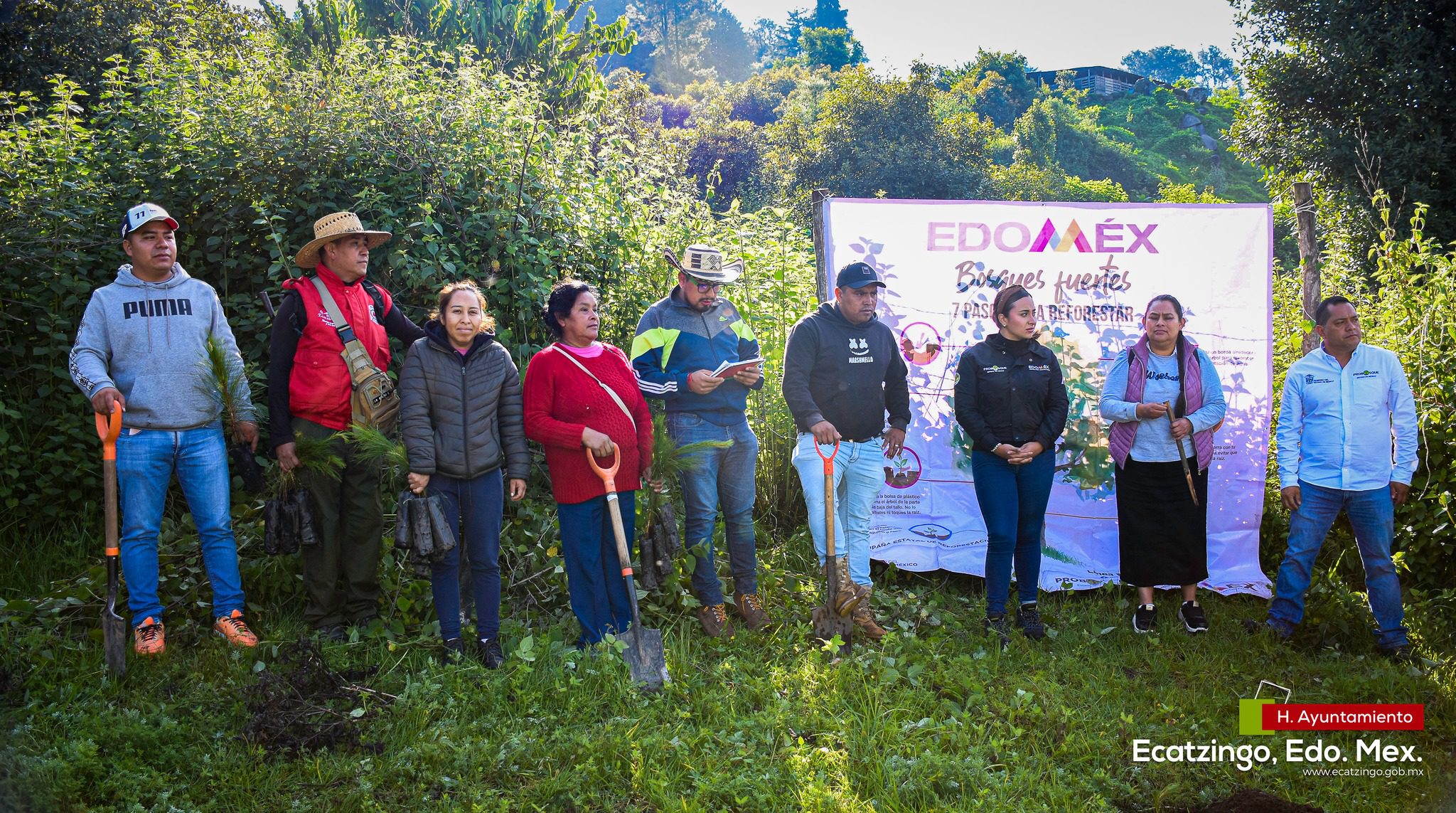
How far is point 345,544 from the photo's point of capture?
4500mm

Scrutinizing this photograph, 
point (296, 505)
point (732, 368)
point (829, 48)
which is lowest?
point (296, 505)

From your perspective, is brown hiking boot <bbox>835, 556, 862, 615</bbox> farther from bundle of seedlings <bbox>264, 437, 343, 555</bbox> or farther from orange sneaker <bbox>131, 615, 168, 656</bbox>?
orange sneaker <bbox>131, 615, 168, 656</bbox>

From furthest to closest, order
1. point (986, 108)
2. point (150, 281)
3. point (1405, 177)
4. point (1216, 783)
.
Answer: point (986, 108) → point (1405, 177) → point (150, 281) → point (1216, 783)

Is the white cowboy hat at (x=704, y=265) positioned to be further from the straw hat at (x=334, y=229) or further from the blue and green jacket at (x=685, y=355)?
the straw hat at (x=334, y=229)

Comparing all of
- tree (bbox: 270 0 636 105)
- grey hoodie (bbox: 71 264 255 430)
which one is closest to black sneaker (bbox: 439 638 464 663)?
grey hoodie (bbox: 71 264 255 430)

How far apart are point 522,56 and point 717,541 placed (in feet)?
60.5

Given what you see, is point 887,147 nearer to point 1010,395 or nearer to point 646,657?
point 1010,395

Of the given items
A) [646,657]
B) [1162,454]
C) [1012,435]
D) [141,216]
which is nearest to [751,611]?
[646,657]

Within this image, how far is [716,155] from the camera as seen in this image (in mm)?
32469

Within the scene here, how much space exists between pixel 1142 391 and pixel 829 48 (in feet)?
187

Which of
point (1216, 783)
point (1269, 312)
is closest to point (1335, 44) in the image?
point (1269, 312)

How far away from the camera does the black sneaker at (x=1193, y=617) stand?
5.14 metres

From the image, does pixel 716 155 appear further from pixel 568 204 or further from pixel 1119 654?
pixel 1119 654

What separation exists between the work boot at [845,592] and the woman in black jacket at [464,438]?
1.63 m
